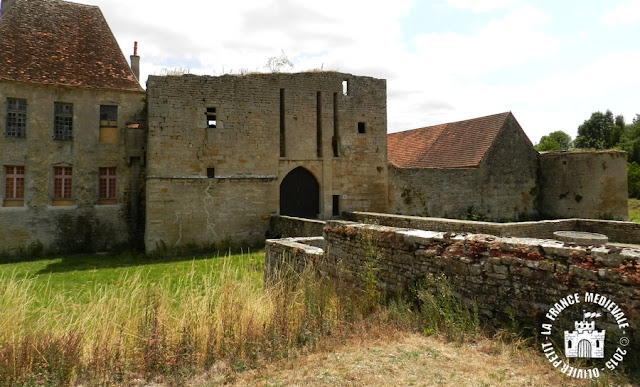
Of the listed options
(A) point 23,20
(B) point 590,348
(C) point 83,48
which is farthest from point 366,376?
(A) point 23,20

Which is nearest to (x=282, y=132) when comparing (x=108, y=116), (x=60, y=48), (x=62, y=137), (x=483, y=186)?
(x=108, y=116)

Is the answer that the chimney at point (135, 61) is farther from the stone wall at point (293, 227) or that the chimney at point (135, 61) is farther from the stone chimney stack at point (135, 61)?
the stone wall at point (293, 227)

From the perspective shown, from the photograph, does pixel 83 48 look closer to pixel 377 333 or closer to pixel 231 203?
pixel 231 203

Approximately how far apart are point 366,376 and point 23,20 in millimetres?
19867

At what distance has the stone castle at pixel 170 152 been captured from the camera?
14141 millimetres

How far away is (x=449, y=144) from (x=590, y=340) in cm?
1918

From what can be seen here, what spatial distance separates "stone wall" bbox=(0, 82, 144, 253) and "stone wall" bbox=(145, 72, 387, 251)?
2.87m

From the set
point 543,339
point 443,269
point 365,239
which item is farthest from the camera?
point 365,239

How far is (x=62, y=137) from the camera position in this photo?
594 inches

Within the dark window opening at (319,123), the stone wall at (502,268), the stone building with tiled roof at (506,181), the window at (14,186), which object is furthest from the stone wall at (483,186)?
the window at (14,186)

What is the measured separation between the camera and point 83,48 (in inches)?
647

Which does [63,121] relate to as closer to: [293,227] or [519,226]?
[293,227]

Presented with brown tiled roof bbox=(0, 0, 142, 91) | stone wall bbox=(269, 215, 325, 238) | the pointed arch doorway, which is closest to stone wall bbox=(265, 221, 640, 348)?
stone wall bbox=(269, 215, 325, 238)

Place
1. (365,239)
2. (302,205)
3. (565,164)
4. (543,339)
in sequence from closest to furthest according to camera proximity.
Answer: (543,339), (365,239), (302,205), (565,164)
